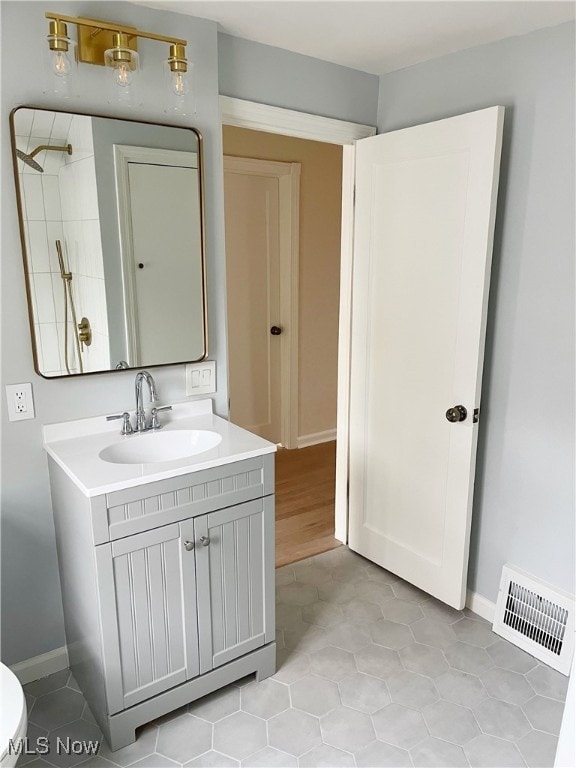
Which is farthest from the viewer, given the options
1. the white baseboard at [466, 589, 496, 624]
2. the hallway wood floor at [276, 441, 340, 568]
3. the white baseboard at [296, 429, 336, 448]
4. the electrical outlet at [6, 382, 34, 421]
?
the white baseboard at [296, 429, 336, 448]

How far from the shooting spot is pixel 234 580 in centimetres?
198

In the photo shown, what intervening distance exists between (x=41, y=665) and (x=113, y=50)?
2110mm

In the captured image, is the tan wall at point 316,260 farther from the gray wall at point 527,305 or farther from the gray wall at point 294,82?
the gray wall at point 527,305

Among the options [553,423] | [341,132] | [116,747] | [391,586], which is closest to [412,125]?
Answer: [341,132]

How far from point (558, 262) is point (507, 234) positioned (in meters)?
0.24

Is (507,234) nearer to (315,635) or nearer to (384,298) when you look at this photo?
(384,298)

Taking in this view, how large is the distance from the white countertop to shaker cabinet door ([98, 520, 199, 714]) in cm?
19

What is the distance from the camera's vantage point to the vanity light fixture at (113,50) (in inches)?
66.4

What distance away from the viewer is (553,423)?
214 cm

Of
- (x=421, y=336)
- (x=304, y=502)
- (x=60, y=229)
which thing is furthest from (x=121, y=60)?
(x=304, y=502)

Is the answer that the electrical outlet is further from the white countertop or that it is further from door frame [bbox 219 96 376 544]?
door frame [bbox 219 96 376 544]

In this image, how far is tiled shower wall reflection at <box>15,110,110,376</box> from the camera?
182 cm

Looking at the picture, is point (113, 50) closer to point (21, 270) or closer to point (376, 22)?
point (21, 270)

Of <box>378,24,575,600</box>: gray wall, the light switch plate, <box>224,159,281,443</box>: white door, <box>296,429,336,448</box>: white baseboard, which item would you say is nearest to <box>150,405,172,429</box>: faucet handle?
the light switch plate
